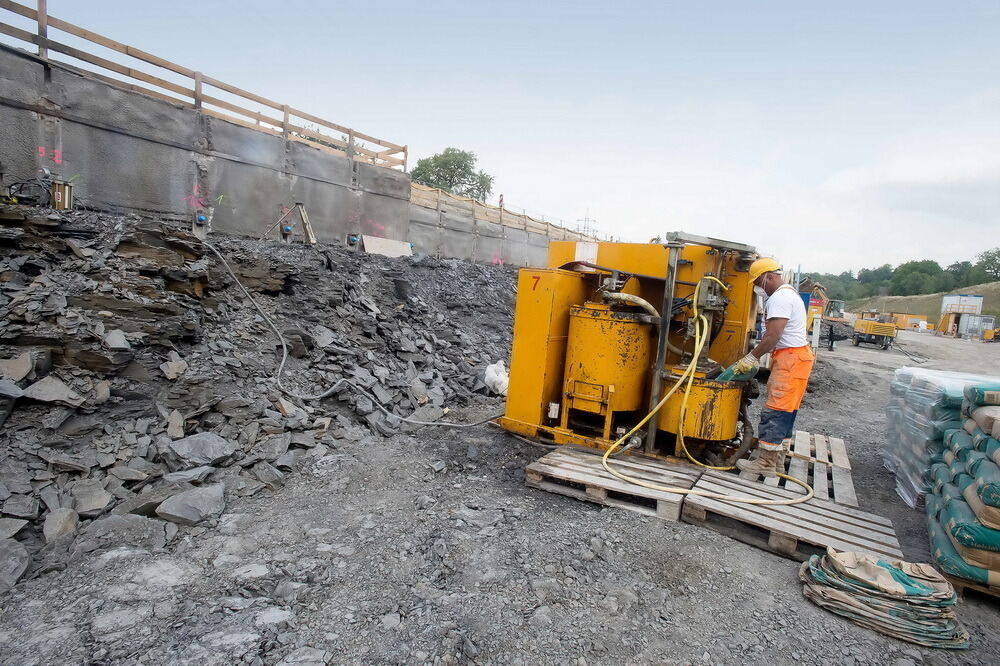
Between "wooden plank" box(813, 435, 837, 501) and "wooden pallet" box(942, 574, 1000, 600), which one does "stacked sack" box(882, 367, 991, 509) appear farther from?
"wooden pallet" box(942, 574, 1000, 600)

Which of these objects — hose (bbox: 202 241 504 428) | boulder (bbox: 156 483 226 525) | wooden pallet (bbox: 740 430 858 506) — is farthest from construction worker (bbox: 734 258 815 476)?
boulder (bbox: 156 483 226 525)

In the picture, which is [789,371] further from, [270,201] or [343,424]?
[270,201]

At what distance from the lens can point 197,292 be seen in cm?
530

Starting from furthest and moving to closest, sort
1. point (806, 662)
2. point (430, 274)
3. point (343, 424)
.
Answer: point (430, 274) < point (343, 424) < point (806, 662)

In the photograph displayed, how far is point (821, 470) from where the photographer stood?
4.32 meters

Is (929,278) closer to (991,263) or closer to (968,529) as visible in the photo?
(991,263)

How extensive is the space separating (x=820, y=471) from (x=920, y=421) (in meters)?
1.01

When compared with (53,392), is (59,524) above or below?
below

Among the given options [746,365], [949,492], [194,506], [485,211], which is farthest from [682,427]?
[485,211]

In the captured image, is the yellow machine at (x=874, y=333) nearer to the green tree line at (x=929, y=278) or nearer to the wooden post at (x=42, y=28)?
the wooden post at (x=42, y=28)

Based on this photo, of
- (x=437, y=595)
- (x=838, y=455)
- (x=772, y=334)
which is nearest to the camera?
(x=437, y=595)

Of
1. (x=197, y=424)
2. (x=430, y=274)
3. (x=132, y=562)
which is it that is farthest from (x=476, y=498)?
(x=430, y=274)

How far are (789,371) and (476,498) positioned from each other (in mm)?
2738

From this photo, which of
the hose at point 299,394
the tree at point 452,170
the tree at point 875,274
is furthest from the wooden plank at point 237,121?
the tree at point 875,274
